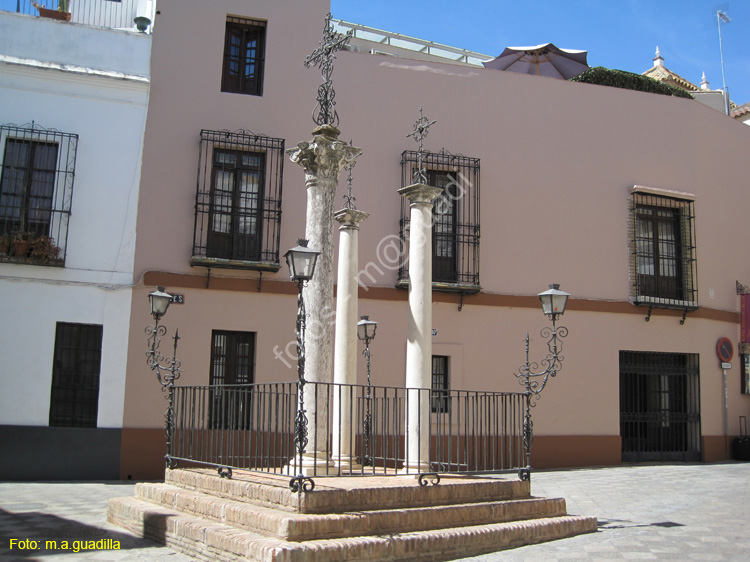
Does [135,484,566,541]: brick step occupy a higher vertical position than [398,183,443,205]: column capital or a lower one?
lower

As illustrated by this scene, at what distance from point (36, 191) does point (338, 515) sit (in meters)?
9.16

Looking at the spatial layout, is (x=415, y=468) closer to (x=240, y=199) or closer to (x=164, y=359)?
(x=164, y=359)

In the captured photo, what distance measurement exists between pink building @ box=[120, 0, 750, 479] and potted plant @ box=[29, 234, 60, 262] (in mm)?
1345

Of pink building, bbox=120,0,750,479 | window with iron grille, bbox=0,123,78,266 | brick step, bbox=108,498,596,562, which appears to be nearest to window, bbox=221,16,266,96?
pink building, bbox=120,0,750,479

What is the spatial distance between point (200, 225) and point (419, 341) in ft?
20.3

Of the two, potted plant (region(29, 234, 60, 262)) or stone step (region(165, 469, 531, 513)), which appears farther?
potted plant (region(29, 234, 60, 262))

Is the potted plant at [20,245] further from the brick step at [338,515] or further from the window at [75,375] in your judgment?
the brick step at [338,515]

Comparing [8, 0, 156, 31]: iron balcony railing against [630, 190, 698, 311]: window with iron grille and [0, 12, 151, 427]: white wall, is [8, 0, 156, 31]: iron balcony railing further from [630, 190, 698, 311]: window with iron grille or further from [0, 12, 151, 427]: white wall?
[630, 190, 698, 311]: window with iron grille

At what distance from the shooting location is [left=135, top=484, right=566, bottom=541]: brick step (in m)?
6.27

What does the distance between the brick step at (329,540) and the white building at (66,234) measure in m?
4.25

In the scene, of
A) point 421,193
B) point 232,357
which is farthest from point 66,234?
point 421,193

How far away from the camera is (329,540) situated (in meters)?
6.24

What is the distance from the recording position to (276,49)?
14.3m

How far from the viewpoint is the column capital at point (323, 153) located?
8469mm
